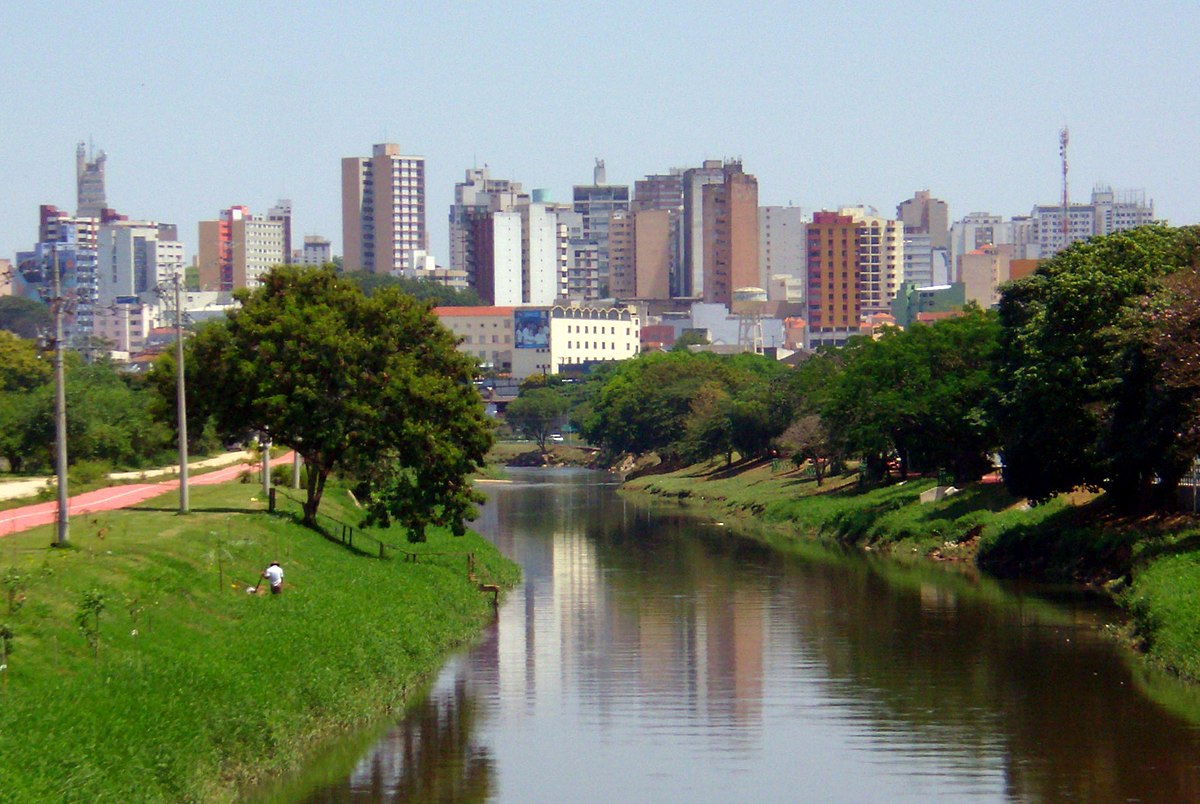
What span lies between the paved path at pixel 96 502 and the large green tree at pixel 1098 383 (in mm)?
Result: 26972

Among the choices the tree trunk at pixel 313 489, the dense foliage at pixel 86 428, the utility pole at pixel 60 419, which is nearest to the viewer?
the utility pole at pixel 60 419

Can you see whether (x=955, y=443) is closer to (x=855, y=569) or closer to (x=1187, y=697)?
(x=855, y=569)

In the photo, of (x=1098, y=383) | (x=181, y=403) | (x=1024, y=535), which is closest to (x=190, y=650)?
(x=181, y=403)

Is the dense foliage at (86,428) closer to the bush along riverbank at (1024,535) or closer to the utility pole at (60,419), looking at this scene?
the utility pole at (60,419)

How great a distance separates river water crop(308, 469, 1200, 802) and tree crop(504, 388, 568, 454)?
108 meters

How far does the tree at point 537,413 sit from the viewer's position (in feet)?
533

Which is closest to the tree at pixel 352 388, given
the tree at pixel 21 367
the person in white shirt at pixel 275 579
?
the person in white shirt at pixel 275 579

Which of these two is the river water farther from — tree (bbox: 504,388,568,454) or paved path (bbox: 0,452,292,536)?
tree (bbox: 504,388,568,454)

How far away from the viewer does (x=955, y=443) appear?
68625 millimetres

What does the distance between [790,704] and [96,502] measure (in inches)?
948

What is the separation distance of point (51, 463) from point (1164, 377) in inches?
1653

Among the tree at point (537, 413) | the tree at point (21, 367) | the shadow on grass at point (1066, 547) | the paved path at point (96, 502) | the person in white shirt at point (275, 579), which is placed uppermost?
the tree at point (21, 367)

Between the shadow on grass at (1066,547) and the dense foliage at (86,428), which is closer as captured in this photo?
the shadow on grass at (1066,547)

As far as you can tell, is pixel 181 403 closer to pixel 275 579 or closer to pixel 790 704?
pixel 275 579
